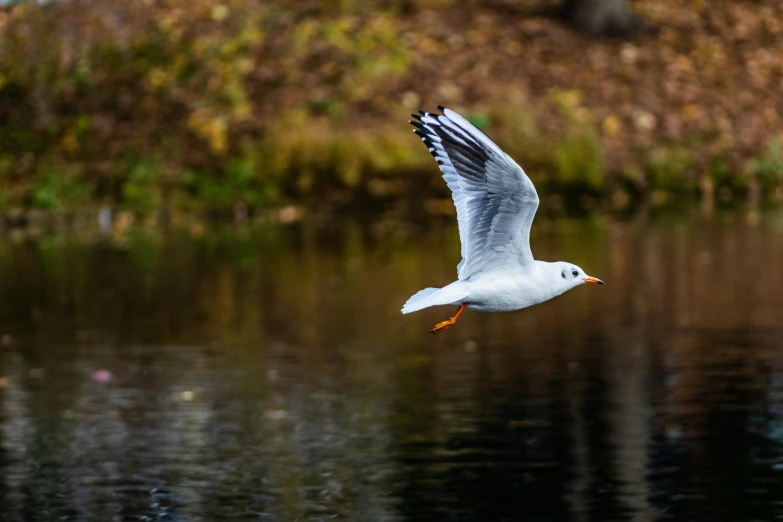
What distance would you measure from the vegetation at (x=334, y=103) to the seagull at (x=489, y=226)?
16486 millimetres

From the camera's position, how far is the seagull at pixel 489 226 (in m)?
8.41

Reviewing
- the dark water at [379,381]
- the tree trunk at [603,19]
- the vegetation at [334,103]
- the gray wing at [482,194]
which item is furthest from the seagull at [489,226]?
the tree trunk at [603,19]

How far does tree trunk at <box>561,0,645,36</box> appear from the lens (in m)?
29.5

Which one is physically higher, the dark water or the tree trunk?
the tree trunk

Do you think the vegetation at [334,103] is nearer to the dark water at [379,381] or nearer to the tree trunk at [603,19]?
the tree trunk at [603,19]

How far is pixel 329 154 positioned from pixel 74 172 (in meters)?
3.97

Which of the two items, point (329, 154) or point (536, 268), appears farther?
point (329, 154)

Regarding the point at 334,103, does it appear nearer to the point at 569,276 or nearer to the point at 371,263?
the point at 371,263

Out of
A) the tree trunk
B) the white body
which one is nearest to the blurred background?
the tree trunk

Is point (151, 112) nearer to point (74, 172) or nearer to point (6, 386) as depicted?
point (74, 172)

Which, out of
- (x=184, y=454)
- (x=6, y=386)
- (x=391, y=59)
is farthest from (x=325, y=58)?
(x=184, y=454)

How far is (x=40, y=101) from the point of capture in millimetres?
26062

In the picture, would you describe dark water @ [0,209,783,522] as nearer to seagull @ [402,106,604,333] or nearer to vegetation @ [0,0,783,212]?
vegetation @ [0,0,783,212]

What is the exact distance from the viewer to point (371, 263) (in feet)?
72.0
